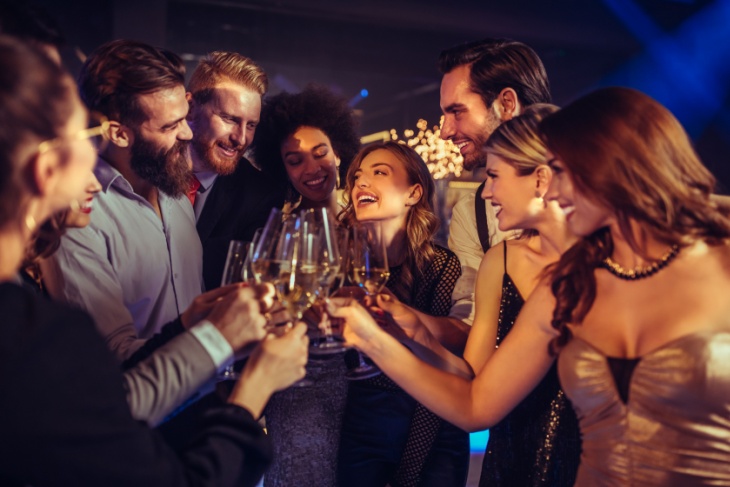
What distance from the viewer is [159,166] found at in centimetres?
257

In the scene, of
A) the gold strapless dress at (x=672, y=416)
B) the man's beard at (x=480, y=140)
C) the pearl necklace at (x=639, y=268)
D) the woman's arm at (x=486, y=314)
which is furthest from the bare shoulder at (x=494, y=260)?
the man's beard at (x=480, y=140)

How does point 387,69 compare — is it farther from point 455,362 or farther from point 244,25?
point 455,362

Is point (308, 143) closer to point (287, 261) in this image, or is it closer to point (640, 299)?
point (287, 261)

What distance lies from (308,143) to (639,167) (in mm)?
2338

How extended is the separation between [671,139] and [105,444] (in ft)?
4.48

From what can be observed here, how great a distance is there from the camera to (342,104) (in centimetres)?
430

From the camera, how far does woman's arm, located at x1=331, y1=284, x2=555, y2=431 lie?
6.15 feet

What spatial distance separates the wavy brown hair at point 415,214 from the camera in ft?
9.56

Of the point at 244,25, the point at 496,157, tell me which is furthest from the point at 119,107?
the point at 244,25

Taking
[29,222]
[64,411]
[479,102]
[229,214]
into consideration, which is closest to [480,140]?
[479,102]

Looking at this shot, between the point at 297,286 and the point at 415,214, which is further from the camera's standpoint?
the point at 415,214

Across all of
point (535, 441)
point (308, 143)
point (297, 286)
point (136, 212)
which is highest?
point (308, 143)

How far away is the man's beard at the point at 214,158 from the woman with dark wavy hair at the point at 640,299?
203 cm

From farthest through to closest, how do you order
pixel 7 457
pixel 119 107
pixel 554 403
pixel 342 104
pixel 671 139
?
1. pixel 342 104
2. pixel 119 107
3. pixel 554 403
4. pixel 671 139
5. pixel 7 457
